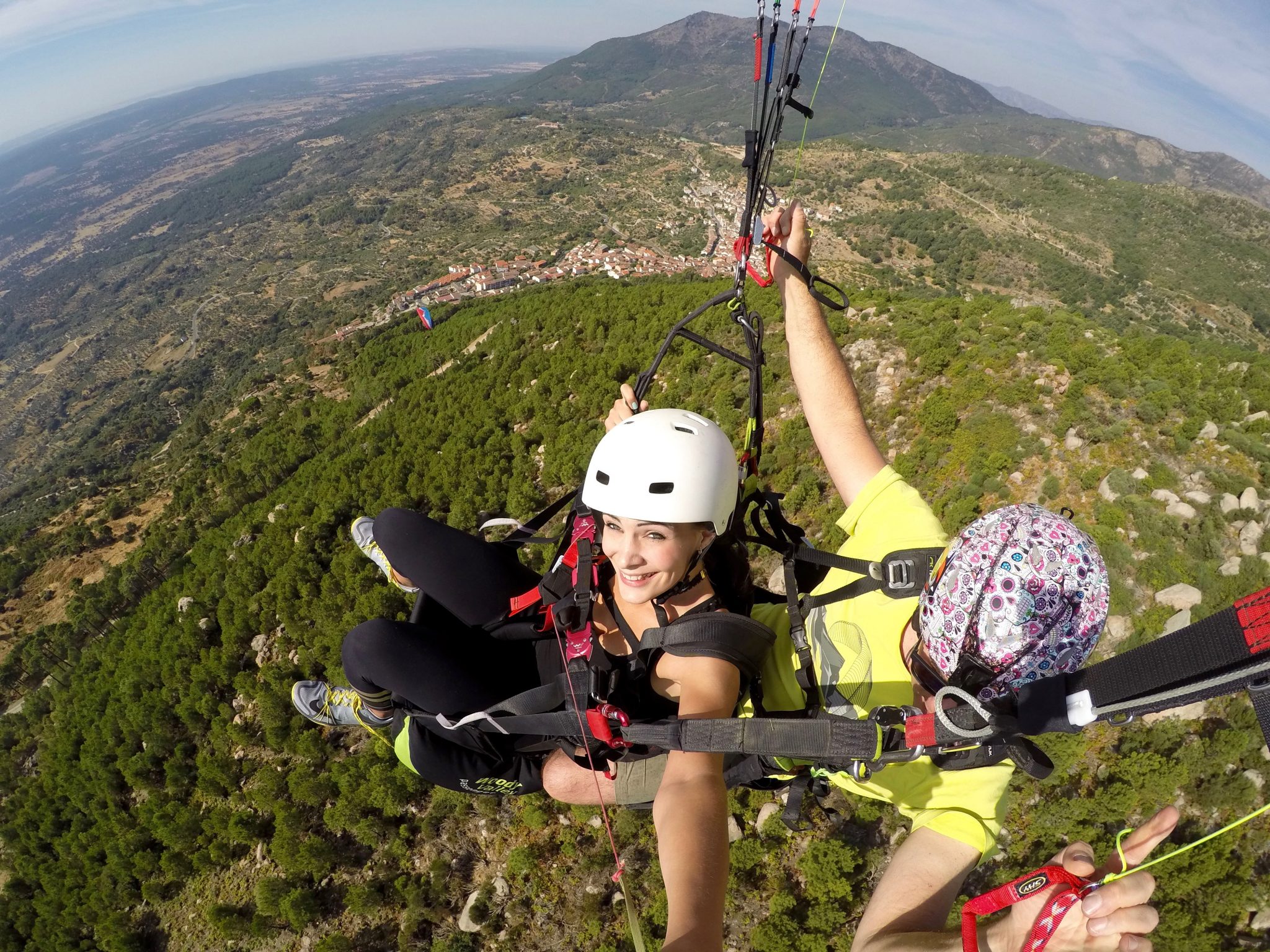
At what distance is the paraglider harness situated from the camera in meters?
1.22

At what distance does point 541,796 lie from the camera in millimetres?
6367

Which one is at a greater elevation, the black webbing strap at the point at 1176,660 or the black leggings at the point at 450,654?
the black webbing strap at the point at 1176,660

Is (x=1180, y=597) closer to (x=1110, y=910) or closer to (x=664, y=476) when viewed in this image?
(x=1110, y=910)

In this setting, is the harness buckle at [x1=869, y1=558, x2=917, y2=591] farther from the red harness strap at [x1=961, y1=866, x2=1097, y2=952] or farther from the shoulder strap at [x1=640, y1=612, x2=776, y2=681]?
the red harness strap at [x1=961, y1=866, x2=1097, y2=952]

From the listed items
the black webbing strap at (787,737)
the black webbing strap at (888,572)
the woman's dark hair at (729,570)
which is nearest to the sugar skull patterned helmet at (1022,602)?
the black webbing strap at (888,572)

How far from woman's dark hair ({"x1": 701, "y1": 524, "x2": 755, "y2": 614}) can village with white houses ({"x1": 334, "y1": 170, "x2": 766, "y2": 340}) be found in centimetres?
5972

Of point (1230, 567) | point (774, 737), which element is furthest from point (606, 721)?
point (1230, 567)

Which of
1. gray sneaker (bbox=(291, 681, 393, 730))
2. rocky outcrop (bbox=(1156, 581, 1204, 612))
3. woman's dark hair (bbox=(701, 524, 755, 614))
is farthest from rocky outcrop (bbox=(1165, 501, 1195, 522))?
gray sneaker (bbox=(291, 681, 393, 730))

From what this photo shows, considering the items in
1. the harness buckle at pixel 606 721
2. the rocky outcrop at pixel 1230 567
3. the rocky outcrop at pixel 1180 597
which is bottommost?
the rocky outcrop at pixel 1180 597

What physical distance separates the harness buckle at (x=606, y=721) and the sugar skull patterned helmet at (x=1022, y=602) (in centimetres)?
141

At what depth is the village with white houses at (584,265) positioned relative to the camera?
224 ft

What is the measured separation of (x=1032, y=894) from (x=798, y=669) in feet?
3.58

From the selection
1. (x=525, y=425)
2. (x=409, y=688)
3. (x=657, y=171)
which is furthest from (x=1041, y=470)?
(x=657, y=171)

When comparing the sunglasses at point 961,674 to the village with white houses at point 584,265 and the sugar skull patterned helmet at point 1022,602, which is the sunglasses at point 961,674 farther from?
the village with white houses at point 584,265
